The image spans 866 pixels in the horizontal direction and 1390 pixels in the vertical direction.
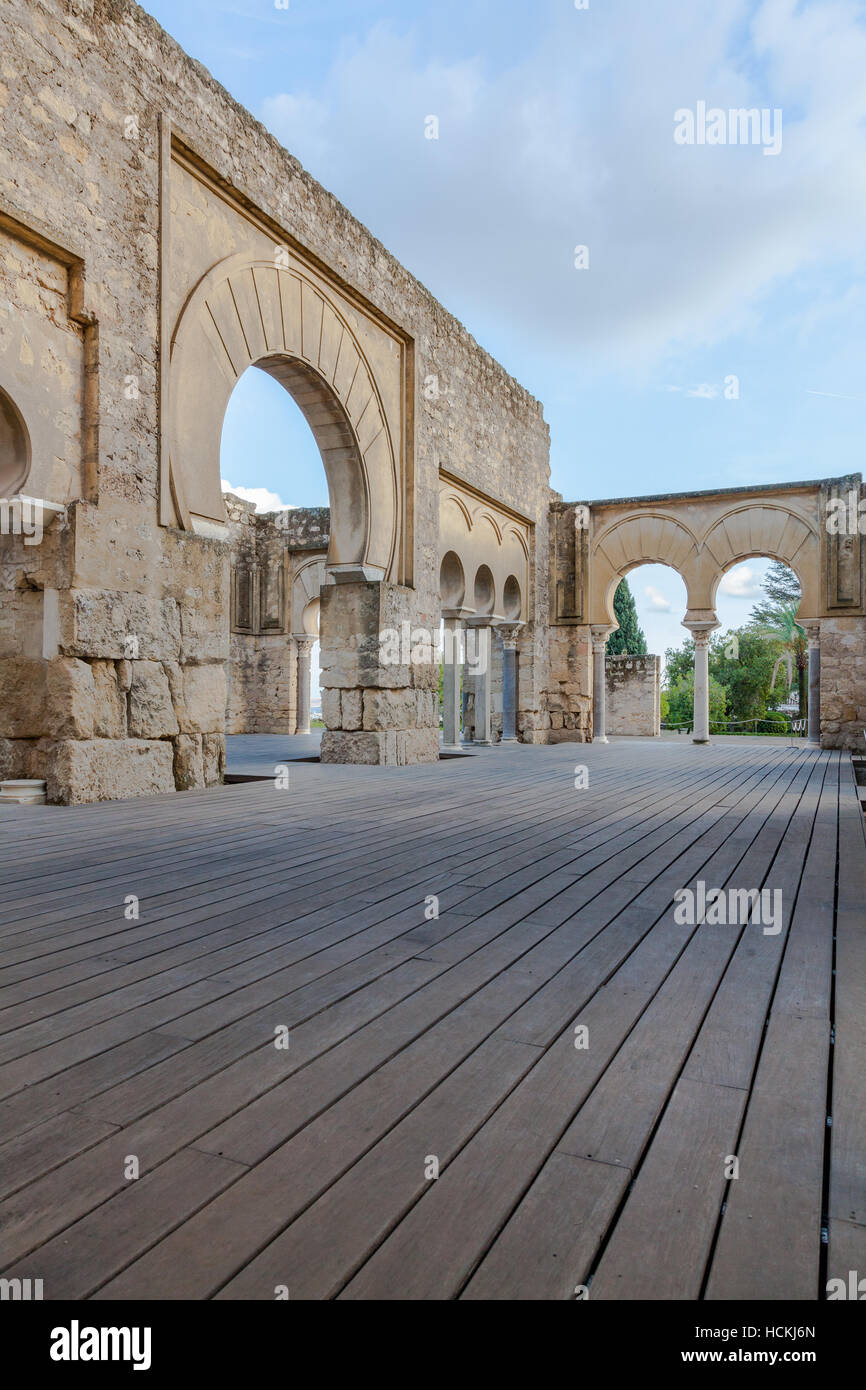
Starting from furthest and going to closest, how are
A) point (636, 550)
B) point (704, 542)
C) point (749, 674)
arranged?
point (749, 674) → point (636, 550) → point (704, 542)

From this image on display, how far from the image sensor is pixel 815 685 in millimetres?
13016

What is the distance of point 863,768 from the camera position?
8656 mm

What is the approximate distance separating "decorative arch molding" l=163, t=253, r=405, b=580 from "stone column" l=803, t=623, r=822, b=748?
7209 millimetres

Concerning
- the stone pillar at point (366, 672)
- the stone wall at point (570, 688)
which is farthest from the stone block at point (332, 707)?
the stone wall at point (570, 688)

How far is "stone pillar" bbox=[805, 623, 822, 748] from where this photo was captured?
13016 millimetres

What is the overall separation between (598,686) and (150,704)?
10.2m

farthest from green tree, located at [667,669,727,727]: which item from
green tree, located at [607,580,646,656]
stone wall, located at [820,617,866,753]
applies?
stone wall, located at [820,617,866,753]

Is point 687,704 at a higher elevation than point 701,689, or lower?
lower

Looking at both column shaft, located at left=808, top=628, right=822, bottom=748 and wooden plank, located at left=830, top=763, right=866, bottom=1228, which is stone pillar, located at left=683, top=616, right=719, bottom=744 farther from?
wooden plank, located at left=830, top=763, right=866, bottom=1228

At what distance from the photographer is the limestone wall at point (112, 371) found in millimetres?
5238

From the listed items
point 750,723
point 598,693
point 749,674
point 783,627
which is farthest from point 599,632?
point 783,627

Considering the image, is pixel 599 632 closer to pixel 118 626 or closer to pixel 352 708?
pixel 352 708
